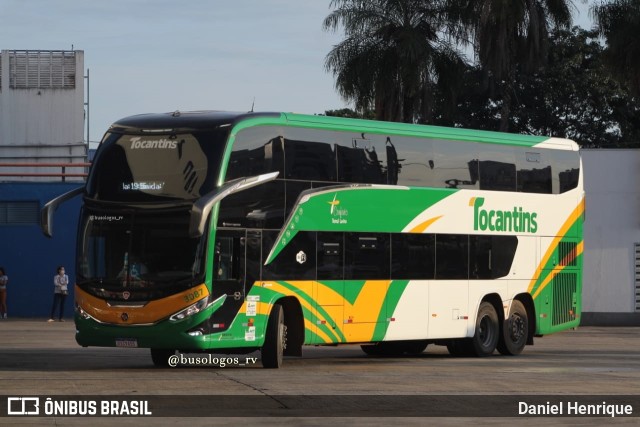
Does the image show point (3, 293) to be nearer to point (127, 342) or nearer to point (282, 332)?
point (282, 332)

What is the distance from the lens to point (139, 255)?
66.5 ft

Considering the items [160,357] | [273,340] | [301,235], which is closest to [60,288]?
[160,357]

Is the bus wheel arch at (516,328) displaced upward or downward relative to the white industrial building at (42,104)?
downward

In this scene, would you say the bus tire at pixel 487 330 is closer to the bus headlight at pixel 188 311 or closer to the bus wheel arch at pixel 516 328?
the bus wheel arch at pixel 516 328

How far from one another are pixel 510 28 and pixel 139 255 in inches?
1276

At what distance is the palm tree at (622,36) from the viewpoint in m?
49.6

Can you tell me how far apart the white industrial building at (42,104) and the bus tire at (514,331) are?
30.2 meters

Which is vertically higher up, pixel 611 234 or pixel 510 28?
pixel 510 28

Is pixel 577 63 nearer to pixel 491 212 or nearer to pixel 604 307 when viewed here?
pixel 604 307

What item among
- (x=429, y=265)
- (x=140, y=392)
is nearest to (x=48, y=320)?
(x=429, y=265)

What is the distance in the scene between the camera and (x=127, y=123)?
831 inches

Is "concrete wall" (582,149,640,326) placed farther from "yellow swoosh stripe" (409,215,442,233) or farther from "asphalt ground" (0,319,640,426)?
"yellow swoosh stripe" (409,215,442,233)

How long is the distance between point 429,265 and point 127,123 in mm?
6278

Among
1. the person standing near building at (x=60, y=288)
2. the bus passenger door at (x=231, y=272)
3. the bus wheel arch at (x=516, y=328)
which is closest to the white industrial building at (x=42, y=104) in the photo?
the person standing near building at (x=60, y=288)
